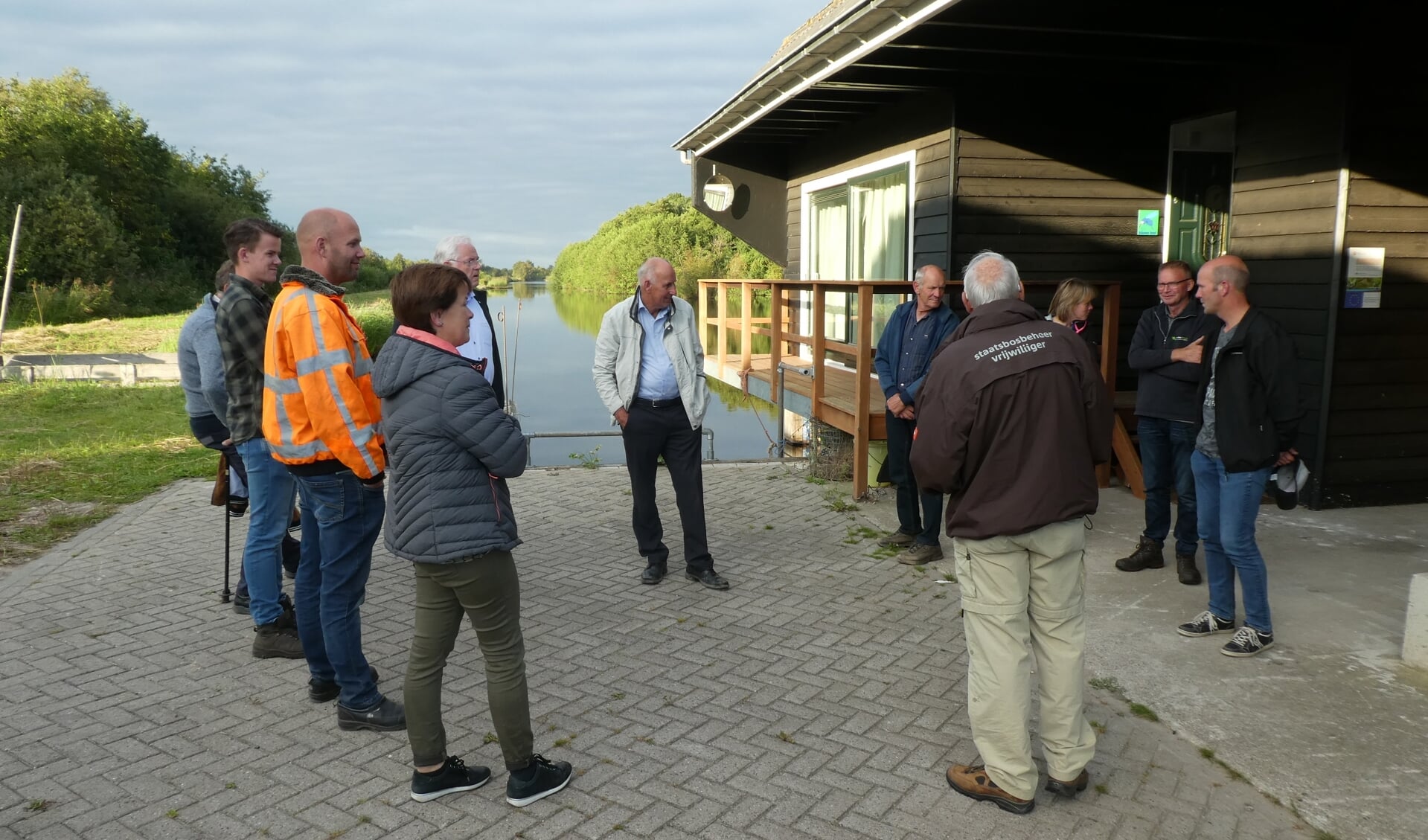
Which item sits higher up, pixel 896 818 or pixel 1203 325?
pixel 1203 325

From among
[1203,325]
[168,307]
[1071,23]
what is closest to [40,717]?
[1203,325]

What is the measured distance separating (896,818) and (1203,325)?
3294mm

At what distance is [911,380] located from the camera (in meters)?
5.55

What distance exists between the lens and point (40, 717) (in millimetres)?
3654

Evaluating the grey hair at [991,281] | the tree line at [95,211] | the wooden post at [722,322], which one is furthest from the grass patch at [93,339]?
the grey hair at [991,281]

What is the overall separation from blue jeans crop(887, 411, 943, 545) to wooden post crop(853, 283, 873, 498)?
1107 millimetres

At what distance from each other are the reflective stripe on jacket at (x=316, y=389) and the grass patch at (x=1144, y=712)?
301 centimetres

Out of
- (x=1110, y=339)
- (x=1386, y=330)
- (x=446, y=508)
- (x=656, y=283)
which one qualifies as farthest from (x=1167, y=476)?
(x=446, y=508)

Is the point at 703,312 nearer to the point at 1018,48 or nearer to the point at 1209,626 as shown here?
the point at 1018,48

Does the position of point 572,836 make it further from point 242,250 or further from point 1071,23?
point 1071,23

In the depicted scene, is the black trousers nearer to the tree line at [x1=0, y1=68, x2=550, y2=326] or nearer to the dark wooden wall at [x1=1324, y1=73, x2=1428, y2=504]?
the dark wooden wall at [x1=1324, y1=73, x2=1428, y2=504]

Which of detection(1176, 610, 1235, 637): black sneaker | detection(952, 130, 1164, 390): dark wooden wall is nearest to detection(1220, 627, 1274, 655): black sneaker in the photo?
detection(1176, 610, 1235, 637): black sneaker

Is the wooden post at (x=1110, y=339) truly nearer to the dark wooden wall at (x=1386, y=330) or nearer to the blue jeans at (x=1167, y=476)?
the dark wooden wall at (x=1386, y=330)

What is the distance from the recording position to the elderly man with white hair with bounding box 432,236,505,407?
455cm
